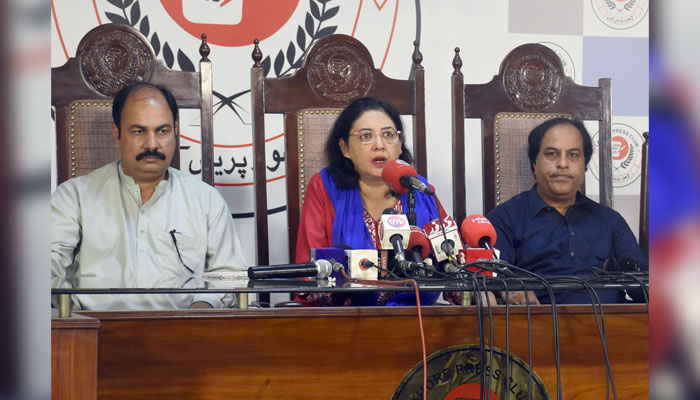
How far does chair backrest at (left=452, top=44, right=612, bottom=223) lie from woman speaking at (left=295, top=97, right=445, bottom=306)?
1.44ft

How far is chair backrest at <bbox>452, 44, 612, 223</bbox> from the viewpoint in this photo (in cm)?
305

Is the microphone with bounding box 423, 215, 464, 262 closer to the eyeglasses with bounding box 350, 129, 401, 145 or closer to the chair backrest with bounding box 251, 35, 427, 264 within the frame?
the eyeglasses with bounding box 350, 129, 401, 145

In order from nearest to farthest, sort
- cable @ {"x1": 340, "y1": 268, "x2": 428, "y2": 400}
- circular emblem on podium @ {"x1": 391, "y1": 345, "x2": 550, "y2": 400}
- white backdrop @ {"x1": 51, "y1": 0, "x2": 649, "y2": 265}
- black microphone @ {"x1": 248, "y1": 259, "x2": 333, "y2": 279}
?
cable @ {"x1": 340, "y1": 268, "x2": 428, "y2": 400} < circular emblem on podium @ {"x1": 391, "y1": 345, "x2": 550, "y2": 400} < black microphone @ {"x1": 248, "y1": 259, "x2": 333, "y2": 279} < white backdrop @ {"x1": 51, "y1": 0, "x2": 649, "y2": 265}

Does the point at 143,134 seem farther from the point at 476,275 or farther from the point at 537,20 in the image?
the point at 537,20

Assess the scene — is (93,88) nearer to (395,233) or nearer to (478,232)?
(395,233)

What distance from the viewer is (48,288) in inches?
10.9

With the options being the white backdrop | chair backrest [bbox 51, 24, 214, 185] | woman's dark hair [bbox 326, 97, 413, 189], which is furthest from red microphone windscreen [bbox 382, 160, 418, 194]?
the white backdrop

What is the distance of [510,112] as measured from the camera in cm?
307

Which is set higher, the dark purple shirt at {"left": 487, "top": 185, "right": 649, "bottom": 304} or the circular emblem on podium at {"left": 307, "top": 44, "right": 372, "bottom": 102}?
the circular emblem on podium at {"left": 307, "top": 44, "right": 372, "bottom": 102}

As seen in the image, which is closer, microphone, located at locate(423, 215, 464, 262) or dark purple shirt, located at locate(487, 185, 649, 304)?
microphone, located at locate(423, 215, 464, 262)

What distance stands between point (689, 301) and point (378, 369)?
1.34m

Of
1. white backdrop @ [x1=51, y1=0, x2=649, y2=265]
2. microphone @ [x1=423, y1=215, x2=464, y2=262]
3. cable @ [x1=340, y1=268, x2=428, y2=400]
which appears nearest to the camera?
cable @ [x1=340, y1=268, x2=428, y2=400]

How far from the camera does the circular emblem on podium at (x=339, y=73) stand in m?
2.93

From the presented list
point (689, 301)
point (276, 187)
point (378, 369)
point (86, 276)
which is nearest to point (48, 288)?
point (689, 301)
